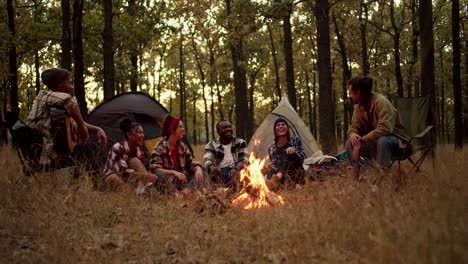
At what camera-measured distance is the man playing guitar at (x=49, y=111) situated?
5.04m

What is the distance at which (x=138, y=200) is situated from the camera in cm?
518

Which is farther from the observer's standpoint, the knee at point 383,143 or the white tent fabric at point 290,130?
the white tent fabric at point 290,130

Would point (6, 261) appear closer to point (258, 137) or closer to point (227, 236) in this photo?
point (227, 236)

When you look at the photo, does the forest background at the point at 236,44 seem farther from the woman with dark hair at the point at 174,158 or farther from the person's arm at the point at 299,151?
the woman with dark hair at the point at 174,158

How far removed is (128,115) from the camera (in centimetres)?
841

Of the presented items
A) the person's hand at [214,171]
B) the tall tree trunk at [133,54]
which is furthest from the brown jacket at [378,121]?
the tall tree trunk at [133,54]

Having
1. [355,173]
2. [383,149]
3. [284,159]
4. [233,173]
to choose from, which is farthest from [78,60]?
[383,149]

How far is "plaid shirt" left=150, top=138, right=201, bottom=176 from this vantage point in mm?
6230

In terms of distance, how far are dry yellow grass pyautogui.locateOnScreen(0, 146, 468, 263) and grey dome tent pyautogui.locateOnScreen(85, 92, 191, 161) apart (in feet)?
11.0

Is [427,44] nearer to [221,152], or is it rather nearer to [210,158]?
[221,152]

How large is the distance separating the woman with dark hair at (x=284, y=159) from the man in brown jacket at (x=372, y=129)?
1090 millimetres

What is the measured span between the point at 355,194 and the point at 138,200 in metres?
2.49

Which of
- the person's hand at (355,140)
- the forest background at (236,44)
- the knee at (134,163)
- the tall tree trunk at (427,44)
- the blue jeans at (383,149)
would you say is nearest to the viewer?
the blue jeans at (383,149)

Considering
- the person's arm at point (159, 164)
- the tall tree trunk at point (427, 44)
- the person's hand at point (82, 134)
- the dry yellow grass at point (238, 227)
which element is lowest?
the dry yellow grass at point (238, 227)
